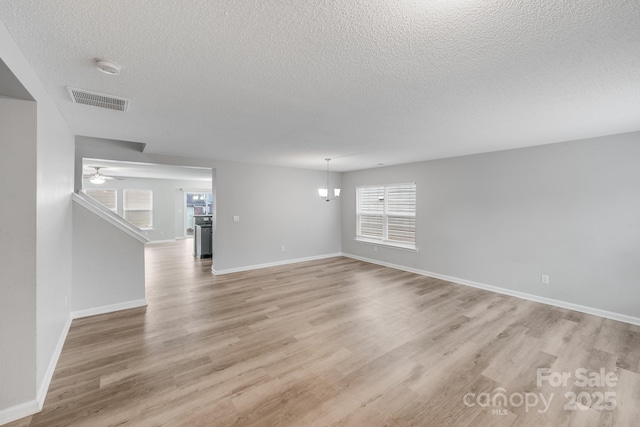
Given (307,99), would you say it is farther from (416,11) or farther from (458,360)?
(458,360)

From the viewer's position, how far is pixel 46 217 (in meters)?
2.15

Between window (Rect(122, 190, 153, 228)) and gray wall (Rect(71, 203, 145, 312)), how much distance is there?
23.6 feet

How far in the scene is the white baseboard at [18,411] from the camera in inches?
70.1

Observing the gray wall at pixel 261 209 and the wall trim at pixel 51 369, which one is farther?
the gray wall at pixel 261 209

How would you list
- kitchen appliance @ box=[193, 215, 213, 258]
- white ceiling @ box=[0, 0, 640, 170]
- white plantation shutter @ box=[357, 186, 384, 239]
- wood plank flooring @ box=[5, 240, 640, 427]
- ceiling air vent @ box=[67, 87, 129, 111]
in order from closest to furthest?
1. white ceiling @ box=[0, 0, 640, 170]
2. wood plank flooring @ box=[5, 240, 640, 427]
3. ceiling air vent @ box=[67, 87, 129, 111]
4. white plantation shutter @ box=[357, 186, 384, 239]
5. kitchen appliance @ box=[193, 215, 213, 258]

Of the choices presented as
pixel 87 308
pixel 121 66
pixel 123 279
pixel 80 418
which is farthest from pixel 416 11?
pixel 87 308

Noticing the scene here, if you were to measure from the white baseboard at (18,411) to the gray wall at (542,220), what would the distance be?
575cm

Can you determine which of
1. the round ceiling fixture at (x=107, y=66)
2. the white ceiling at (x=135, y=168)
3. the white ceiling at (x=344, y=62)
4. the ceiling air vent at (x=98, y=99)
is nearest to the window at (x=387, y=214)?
the white ceiling at (x=344, y=62)

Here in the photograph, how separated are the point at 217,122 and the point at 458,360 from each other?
363 centimetres

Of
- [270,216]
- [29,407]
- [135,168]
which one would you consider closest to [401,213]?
[270,216]

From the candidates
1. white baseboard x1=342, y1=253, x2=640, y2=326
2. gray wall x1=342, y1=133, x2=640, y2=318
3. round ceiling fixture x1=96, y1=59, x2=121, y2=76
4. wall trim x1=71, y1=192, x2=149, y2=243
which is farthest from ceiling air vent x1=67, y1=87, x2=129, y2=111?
white baseboard x1=342, y1=253, x2=640, y2=326

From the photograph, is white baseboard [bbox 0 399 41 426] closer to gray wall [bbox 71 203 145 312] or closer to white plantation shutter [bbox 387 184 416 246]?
gray wall [bbox 71 203 145 312]

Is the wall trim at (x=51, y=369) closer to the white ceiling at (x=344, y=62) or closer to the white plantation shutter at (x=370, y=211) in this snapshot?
the white ceiling at (x=344, y=62)

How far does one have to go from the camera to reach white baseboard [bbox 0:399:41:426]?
5.84 ft
